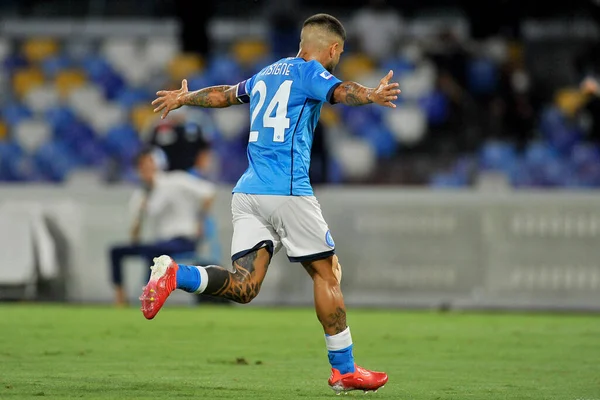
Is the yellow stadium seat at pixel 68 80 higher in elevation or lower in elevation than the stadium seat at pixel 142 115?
higher

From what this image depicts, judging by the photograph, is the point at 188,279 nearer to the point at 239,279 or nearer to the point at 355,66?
the point at 239,279

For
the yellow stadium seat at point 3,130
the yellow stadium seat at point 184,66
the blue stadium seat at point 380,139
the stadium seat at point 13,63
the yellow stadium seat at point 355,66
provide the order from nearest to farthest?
the blue stadium seat at point 380,139 < the yellow stadium seat at point 3,130 < the yellow stadium seat at point 355,66 < the yellow stadium seat at point 184,66 < the stadium seat at point 13,63

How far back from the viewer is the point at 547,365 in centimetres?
867

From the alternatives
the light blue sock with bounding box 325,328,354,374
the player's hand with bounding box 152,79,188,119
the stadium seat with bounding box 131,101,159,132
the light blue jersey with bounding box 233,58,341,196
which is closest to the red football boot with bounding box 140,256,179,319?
the light blue jersey with bounding box 233,58,341,196

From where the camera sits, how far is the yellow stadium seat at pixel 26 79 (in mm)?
21234

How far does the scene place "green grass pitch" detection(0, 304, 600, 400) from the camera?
697cm

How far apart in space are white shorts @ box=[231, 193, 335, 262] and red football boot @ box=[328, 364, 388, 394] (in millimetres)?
734

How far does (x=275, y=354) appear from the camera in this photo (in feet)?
30.4

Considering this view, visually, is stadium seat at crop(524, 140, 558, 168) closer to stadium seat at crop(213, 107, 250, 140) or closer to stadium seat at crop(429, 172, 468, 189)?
stadium seat at crop(429, 172, 468, 189)

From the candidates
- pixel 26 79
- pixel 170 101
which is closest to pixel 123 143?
pixel 26 79

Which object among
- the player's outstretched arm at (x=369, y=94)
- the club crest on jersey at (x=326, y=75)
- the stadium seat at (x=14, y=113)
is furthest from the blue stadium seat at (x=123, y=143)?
the player's outstretched arm at (x=369, y=94)

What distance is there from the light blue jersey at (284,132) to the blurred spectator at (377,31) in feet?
44.1

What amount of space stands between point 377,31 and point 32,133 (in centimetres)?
635

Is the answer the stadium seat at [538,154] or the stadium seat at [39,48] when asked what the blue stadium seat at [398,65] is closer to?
the stadium seat at [538,154]
